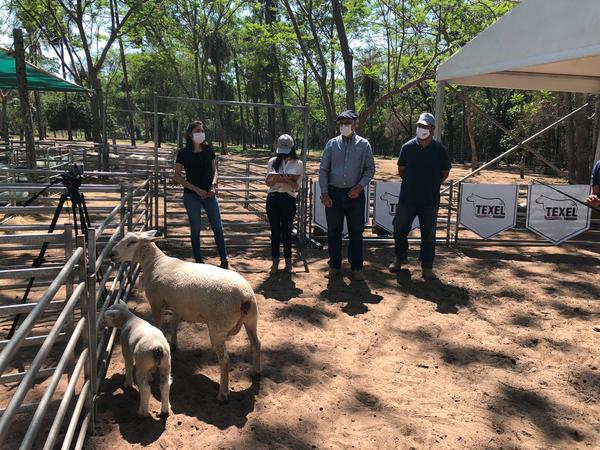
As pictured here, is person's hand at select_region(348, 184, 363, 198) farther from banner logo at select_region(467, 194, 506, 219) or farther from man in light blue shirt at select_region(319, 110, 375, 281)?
banner logo at select_region(467, 194, 506, 219)

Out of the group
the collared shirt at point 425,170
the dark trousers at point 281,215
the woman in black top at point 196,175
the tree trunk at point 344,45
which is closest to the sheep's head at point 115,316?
the woman in black top at point 196,175

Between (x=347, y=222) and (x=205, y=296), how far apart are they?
305cm

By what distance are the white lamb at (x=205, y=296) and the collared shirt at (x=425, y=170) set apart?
338 centimetres

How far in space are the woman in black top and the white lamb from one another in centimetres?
204

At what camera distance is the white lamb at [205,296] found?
3512 millimetres

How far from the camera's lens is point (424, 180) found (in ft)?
20.7

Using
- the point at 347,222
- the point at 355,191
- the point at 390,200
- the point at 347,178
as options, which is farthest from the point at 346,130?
the point at 390,200

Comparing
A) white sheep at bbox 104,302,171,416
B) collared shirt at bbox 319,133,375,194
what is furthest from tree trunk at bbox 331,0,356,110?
white sheep at bbox 104,302,171,416

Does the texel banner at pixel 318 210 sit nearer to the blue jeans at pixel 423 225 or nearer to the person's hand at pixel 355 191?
the blue jeans at pixel 423 225

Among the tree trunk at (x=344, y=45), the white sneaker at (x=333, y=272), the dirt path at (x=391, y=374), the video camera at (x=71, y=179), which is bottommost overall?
the dirt path at (x=391, y=374)

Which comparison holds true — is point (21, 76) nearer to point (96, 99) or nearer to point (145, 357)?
point (145, 357)

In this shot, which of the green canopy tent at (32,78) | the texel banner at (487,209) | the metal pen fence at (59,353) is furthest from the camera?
the green canopy tent at (32,78)

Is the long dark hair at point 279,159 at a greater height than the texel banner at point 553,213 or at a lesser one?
greater

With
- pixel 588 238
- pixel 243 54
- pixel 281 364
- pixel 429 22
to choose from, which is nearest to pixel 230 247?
pixel 281 364
